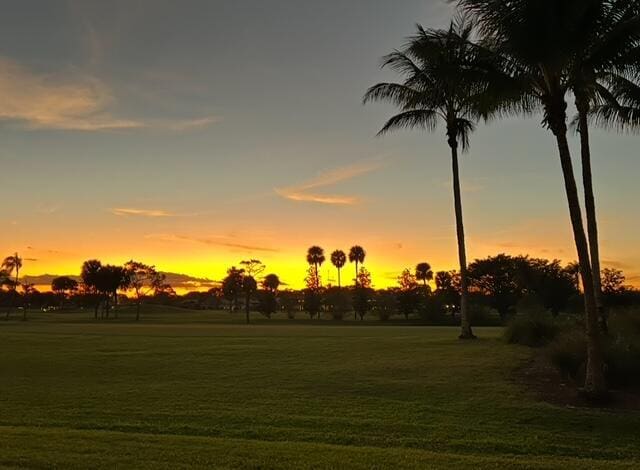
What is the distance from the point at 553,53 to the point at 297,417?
1023 cm

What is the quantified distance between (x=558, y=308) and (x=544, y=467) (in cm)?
8087

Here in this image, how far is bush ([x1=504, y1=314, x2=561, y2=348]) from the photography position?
25.0 m

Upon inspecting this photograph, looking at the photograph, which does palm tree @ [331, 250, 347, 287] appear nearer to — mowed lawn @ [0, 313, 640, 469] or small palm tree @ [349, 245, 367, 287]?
small palm tree @ [349, 245, 367, 287]

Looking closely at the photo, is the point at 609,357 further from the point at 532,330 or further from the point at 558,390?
the point at 532,330

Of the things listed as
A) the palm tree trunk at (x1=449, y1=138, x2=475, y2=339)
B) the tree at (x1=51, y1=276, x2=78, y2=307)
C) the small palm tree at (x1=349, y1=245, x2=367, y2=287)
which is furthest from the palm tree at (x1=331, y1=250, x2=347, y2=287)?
the palm tree trunk at (x1=449, y1=138, x2=475, y2=339)

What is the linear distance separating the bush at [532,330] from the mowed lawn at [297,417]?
A: 2963mm

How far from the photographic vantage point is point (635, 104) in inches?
837

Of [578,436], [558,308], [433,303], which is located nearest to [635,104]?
[578,436]

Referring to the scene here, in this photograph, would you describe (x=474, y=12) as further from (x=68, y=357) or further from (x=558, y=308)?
(x=558, y=308)

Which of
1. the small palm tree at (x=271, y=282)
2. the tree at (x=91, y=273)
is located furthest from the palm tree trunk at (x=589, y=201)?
the small palm tree at (x=271, y=282)

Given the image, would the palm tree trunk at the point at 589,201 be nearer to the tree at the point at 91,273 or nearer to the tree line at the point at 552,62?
the tree line at the point at 552,62

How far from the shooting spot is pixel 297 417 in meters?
13.1

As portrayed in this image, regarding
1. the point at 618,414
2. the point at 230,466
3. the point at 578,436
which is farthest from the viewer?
the point at 618,414

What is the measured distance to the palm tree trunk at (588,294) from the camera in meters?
14.3
